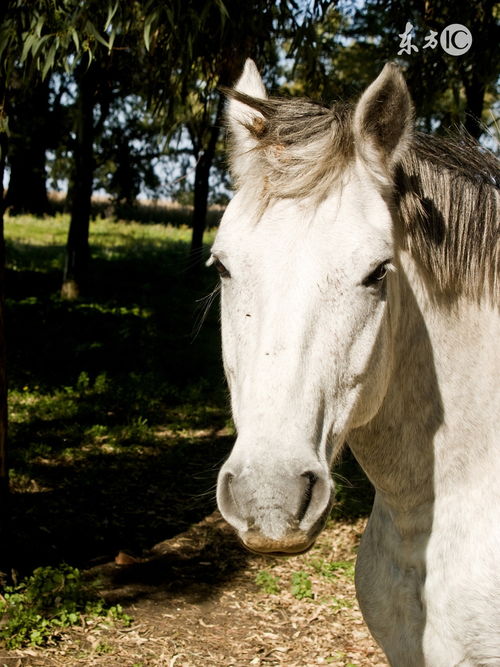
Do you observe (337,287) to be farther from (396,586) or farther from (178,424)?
(178,424)

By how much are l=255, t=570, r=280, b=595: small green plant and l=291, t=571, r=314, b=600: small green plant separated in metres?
0.11

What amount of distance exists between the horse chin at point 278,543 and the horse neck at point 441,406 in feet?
2.08

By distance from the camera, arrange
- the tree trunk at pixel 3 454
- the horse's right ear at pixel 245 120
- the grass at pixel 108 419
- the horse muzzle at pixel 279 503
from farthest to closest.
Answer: the grass at pixel 108 419 → the tree trunk at pixel 3 454 → the horse's right ear at pixel 245 120 → the horse muzzle at pixel 279 503

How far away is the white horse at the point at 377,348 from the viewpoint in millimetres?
1603

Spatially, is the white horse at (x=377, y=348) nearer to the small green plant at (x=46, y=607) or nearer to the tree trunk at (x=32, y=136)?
the small green plant at (x=46, y=607)

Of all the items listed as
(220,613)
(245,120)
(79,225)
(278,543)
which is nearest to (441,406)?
(278,543)

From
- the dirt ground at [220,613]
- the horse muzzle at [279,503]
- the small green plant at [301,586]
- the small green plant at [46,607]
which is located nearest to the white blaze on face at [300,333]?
the horse muzzle at [279,503]

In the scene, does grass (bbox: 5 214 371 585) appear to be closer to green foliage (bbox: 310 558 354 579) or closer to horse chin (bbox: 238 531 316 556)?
horse chin (bbox: 238 531 316 556)

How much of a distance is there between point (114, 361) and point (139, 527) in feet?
13.4

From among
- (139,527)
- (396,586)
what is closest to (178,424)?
(139,527)

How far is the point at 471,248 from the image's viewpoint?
204 centimetres

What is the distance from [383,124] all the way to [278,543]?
1.19 metres

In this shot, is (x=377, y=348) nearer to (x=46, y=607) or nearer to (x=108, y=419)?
(x=46, y=607)

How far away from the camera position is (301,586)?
4266 millimetres
